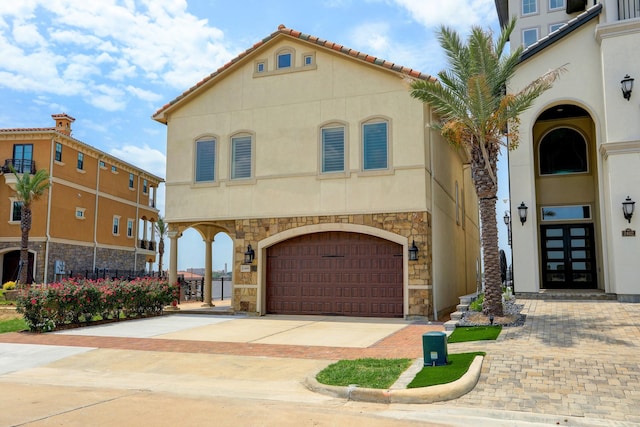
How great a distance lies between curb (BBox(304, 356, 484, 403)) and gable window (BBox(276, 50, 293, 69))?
14.0 m

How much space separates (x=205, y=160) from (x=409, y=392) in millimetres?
14497

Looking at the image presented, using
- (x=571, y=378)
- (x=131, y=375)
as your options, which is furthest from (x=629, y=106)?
(x=131, y=375)

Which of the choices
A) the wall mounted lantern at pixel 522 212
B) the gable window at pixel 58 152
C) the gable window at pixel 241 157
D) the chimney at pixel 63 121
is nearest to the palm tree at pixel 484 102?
the wall mounted lantern at pixel 522 212

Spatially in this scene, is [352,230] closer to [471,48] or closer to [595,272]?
[471,48]

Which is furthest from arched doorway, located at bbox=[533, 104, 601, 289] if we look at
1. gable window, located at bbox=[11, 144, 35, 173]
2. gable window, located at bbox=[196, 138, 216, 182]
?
gable window, located at bbox=[11, 144, 35, 173]

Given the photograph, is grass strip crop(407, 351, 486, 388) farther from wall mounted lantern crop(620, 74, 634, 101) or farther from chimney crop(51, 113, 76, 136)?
chimney crop(51, 113, 76, 136)

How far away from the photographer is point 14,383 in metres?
9.10

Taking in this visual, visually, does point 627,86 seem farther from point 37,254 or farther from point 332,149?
point 37,254

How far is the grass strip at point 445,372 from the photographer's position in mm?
8070

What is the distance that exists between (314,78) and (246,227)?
18.9 feet

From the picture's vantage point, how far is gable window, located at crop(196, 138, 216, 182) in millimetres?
20125

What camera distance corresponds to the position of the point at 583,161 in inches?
793

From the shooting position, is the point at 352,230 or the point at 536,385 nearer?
the point at 536,385

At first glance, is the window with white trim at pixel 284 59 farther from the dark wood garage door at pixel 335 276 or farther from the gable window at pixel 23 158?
the gable window at pixel 23 158
